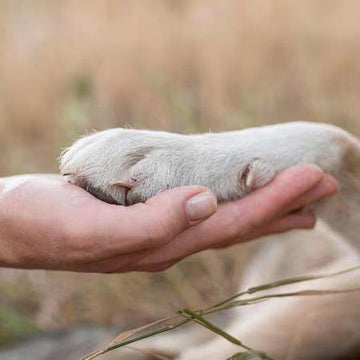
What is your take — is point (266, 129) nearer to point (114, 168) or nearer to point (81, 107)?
point (114, 168)

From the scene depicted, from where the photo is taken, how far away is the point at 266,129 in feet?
7.23

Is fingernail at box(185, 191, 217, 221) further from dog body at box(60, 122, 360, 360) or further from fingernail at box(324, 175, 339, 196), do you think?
fingernail at box(324, 175, 339, 196)

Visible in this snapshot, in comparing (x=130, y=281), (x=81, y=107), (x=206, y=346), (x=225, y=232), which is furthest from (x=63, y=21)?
(x=225, y=232)

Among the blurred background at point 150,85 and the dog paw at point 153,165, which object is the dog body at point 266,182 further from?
the blurred background at point 150,85

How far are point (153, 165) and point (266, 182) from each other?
1.10ft

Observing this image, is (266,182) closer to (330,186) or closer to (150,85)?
(330,186)

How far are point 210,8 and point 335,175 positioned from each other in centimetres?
381

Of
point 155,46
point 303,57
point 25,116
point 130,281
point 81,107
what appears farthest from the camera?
point 155,46

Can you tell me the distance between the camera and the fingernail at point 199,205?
1679mm

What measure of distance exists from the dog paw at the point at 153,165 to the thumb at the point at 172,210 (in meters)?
0.12

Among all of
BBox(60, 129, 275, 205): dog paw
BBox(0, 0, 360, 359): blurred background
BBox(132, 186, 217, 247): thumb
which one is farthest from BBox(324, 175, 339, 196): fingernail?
BBox(0, 0, 360, 359): blurred background

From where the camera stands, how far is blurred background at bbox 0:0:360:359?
10.7 ft

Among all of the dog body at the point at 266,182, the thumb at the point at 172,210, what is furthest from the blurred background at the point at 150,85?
the thumb at the point at 172,210

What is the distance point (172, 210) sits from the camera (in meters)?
1.66
